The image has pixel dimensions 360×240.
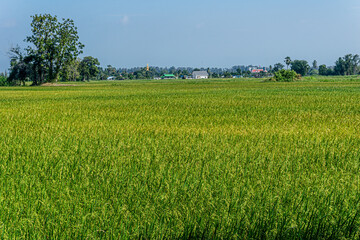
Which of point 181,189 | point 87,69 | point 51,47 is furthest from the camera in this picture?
point 87,69

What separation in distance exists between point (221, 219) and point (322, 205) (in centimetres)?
90

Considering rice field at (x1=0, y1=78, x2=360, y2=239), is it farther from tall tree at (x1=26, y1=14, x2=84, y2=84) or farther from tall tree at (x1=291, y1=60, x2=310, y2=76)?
tall tree at (x1=291, y1=60, x2=310, y2=76)

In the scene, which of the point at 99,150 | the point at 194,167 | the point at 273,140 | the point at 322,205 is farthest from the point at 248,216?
the point at 273,140

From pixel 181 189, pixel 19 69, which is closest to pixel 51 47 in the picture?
pixel 19 69

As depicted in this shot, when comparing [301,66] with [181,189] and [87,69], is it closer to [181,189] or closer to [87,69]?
[87,69]

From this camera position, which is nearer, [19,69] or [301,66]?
[19,69]

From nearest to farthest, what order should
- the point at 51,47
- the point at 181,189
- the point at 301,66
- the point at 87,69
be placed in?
the point at 181,189 < the point at 51,47 < the point at 87,69 < the point at 301,66

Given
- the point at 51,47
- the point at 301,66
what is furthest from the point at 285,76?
the point at 301,66

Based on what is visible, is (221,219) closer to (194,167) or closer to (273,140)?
(194,167)

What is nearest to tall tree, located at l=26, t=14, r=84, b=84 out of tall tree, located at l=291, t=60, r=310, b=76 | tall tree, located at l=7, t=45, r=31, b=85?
tall tree, located at l=7, t=45, r=31, b=85

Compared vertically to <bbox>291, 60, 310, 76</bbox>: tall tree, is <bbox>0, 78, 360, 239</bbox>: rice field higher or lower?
lower

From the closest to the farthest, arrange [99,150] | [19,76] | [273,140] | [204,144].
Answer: [99,150] < [204,144] < [273,140] < [19,76]

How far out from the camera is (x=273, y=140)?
20.4 ft

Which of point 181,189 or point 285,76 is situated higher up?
point 285,76
